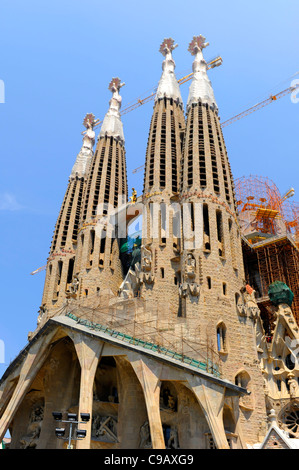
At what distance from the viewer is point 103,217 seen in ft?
153

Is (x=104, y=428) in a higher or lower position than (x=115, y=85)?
lower

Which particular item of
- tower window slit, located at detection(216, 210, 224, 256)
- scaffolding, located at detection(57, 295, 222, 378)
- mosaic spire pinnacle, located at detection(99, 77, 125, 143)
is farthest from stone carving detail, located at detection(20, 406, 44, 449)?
mosaic spire pinnacle, located at detection(99, 77, 125, 143)

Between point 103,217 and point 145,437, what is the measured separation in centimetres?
2293

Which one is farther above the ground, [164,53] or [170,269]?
[164,53]

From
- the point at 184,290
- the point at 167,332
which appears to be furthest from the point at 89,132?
the point at 167,332

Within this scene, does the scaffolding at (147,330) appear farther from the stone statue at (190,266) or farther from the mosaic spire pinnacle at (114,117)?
the mosaic spire pinnacle at (114,117)

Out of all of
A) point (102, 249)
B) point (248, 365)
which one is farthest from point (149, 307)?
point (102, 249)

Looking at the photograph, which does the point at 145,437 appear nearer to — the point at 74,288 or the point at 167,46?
the point at 74,288

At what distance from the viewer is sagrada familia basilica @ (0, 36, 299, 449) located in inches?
1083

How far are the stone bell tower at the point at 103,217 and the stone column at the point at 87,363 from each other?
374 inches

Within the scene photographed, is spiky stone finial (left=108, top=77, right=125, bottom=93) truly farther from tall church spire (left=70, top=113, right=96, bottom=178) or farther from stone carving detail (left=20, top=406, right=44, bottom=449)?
stone carving detail (left=20, top=406, right=44, bottom=449)

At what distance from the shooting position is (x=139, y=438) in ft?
95.4

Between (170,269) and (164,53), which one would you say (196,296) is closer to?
(170,269)

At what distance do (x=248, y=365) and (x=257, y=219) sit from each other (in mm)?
23760
